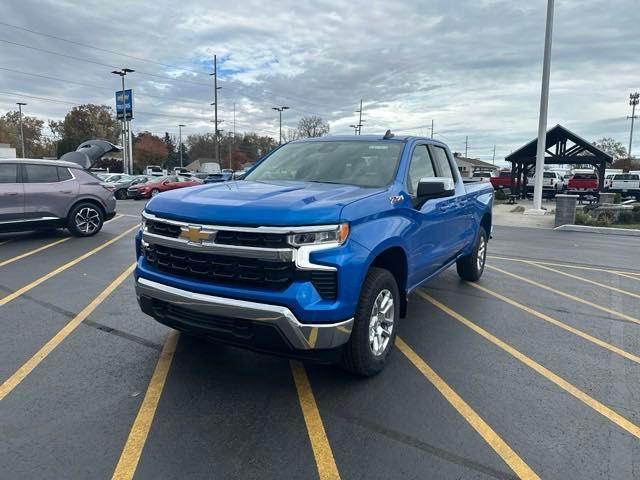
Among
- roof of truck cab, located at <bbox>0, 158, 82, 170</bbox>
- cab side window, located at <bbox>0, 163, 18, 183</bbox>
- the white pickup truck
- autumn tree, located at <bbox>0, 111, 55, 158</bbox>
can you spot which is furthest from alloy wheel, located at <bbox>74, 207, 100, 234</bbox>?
autumn tree, located at <bbox>0, 111, 55, 158</bbox>

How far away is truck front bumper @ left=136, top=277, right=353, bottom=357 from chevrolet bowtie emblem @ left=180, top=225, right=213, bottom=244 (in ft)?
1.22

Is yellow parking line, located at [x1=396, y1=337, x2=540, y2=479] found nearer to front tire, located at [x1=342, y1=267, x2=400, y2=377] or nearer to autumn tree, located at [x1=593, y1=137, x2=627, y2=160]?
front tire, located at [x1=342, y1=267, x2=400, y2=377]

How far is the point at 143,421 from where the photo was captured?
10.2 ft

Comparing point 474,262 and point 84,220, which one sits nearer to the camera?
point 474,262

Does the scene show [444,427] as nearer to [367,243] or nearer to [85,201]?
[367,243]

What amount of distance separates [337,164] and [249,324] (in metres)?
2.00

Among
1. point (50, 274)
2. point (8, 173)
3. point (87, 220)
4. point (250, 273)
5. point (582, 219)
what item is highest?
point (8, 173)

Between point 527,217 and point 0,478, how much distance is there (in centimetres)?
2088

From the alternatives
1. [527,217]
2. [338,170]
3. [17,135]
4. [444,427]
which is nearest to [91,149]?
[527,217]

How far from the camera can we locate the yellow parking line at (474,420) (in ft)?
8.89

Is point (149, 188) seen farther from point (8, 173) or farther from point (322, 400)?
point (322, 400)

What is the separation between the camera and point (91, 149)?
995 inches

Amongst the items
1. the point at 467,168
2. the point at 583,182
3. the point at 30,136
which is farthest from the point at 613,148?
the point at 30,136

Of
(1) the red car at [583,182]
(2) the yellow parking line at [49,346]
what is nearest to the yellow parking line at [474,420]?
(2) the yellow parking line at [49,346]
